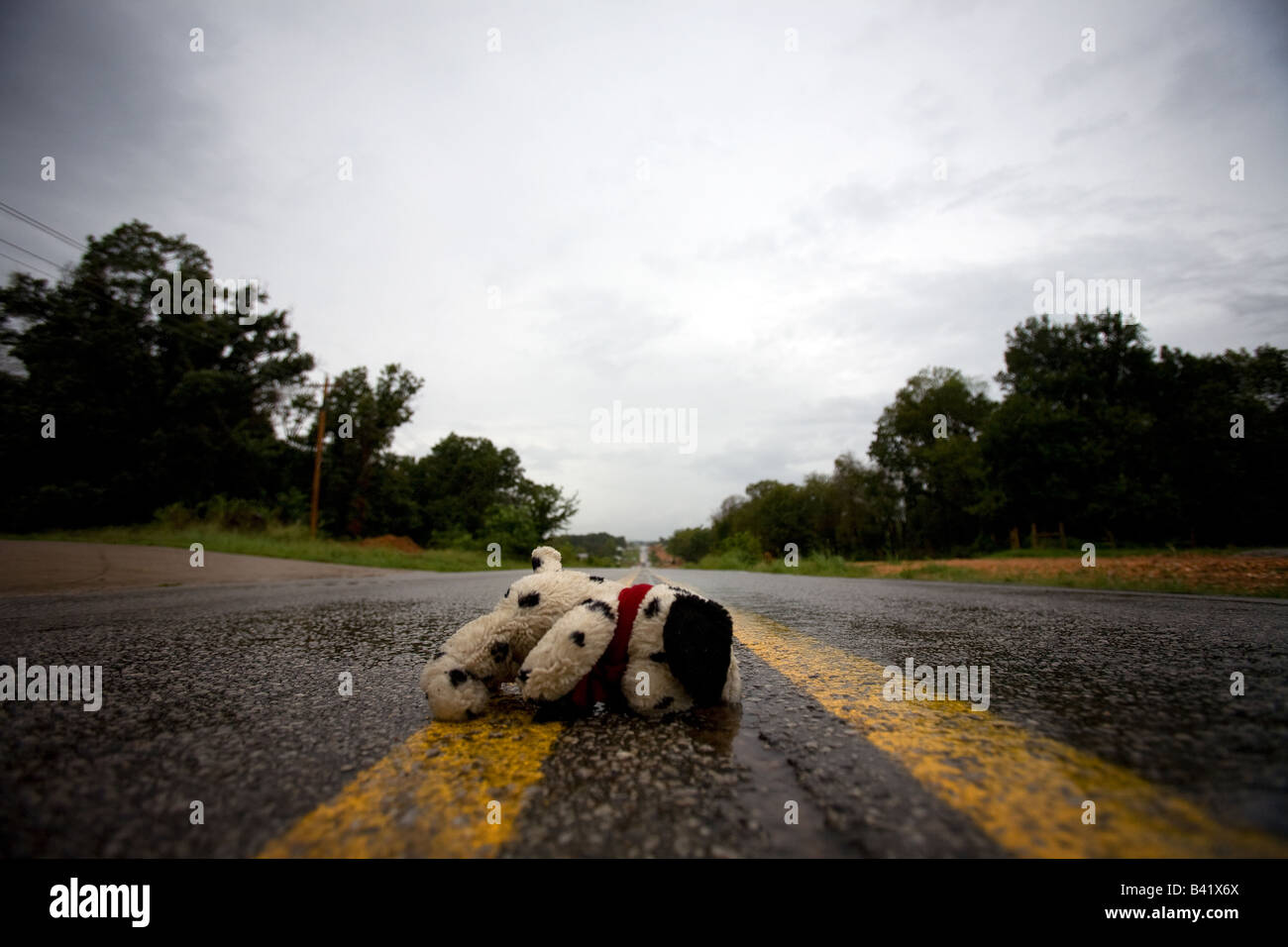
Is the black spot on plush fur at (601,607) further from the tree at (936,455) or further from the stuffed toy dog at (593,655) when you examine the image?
the tree at (936,455)

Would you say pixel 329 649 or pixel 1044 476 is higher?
pixel 1044 476

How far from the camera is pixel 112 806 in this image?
97 centimetres

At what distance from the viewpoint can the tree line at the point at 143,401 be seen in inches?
750

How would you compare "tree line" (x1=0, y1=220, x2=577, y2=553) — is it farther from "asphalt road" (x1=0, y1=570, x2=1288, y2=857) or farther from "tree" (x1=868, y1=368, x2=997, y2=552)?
"tree" (x1=868, y1=368, x2=997, y2=552)

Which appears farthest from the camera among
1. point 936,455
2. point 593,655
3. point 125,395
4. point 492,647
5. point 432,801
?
point 936,455

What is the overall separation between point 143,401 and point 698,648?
29.0 m

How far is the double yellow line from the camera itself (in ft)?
2.70

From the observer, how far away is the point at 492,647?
1.75 metres

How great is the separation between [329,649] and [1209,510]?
43.6 m

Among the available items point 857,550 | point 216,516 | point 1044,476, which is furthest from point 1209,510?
point 216,516

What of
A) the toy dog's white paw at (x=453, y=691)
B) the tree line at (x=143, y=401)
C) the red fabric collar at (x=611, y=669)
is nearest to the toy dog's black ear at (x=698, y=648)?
the red fabric collar at (x=611, y=669)

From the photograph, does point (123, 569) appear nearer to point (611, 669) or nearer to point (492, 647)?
point (492, 647)

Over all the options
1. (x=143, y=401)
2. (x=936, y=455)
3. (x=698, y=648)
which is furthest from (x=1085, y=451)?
(x=143, y=401)

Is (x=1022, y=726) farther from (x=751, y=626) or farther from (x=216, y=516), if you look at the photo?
(x=216, y=516)
